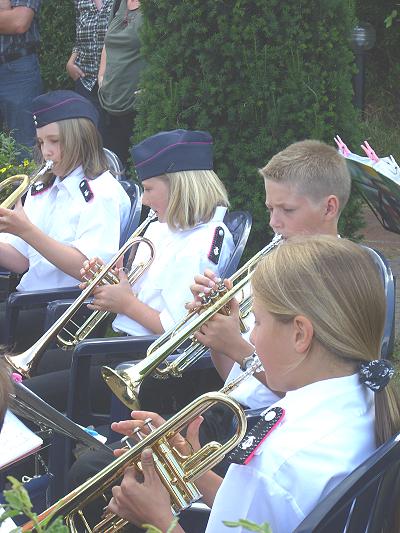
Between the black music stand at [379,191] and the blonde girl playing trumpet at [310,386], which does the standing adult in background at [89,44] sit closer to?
the black music stand at [379,191]

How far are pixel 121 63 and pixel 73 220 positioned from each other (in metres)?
2.64

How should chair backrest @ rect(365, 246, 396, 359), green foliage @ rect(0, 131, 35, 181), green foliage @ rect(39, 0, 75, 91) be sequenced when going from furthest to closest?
green foliage @ rect(39, 0, 75, 91)
green foliage @ rect(0, 131, 35, 181)
chair backrest @ rect(365, 246, 396, 359)

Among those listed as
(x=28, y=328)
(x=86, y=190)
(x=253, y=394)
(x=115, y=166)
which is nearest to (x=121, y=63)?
(x=115, y=166)

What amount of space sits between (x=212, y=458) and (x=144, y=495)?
0.55 feet

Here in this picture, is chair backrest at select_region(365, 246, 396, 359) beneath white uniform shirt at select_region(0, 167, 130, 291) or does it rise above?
above

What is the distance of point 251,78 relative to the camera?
17.4ft

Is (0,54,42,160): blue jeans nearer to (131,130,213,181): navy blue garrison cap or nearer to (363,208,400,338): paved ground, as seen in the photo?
(363,208,400,338): paved ground

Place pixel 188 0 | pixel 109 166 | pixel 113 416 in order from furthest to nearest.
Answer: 1. pixel 188 0
2. pixel 109 166
3. pixel 113 416

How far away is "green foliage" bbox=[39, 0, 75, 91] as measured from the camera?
32.4ft

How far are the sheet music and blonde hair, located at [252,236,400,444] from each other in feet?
2.21

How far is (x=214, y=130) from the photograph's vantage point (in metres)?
5.46

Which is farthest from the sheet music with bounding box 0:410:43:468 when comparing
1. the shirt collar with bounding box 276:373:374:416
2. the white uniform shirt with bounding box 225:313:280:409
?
the white uniform shirt with bounding box 225:313:280:409

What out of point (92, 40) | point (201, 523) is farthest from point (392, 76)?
point (201, 523)

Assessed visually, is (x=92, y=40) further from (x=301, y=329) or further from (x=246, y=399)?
(x=301, y=329)
